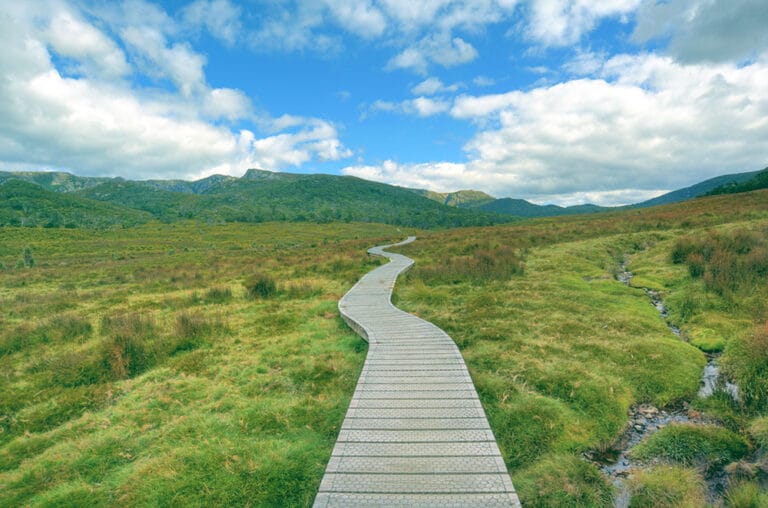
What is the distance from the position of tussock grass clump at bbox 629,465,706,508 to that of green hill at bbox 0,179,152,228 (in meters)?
146

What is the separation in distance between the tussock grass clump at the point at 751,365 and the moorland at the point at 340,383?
42 millimetres

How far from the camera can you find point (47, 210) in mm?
142000

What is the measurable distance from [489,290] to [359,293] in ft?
19.0

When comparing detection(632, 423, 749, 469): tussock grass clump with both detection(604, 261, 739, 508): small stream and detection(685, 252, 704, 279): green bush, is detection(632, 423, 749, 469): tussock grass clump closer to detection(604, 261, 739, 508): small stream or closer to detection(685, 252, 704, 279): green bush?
detection(604, 261, 739, 508): small stream

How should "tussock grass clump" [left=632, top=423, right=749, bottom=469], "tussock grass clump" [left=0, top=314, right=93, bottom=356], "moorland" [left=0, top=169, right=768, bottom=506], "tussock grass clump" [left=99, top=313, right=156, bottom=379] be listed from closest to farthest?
1. "moorland" [left=0, top=169, right=768, bottom=506]
2. "tussock grass clump" [left=632, top=423, right=749, bottom=469]
3. "tussock grass clump" [left=99, top=313, right=156, bottom=379]
4. "tussock grass clump" [left=0, top=314, right=93, bottom=356]

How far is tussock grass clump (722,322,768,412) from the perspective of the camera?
6.46 meters

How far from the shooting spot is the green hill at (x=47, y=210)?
122m

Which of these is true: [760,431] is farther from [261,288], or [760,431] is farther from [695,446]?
[261,288]

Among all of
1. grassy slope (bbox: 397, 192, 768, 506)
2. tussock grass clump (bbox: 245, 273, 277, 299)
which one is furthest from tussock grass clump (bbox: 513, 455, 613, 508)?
tussock grass clump (bbox: 245, 273, 277, 299)

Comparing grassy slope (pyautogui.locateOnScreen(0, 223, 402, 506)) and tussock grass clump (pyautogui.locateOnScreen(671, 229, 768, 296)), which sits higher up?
tussock grass clump (pyautogui.locateOnScreen(671, 229, 768, 296))

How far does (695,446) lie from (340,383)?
21.3ft

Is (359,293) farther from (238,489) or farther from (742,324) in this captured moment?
(742,324)

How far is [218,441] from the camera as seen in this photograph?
6168mm

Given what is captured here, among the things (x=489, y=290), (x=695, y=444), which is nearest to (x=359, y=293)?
(x=489, y=290)
